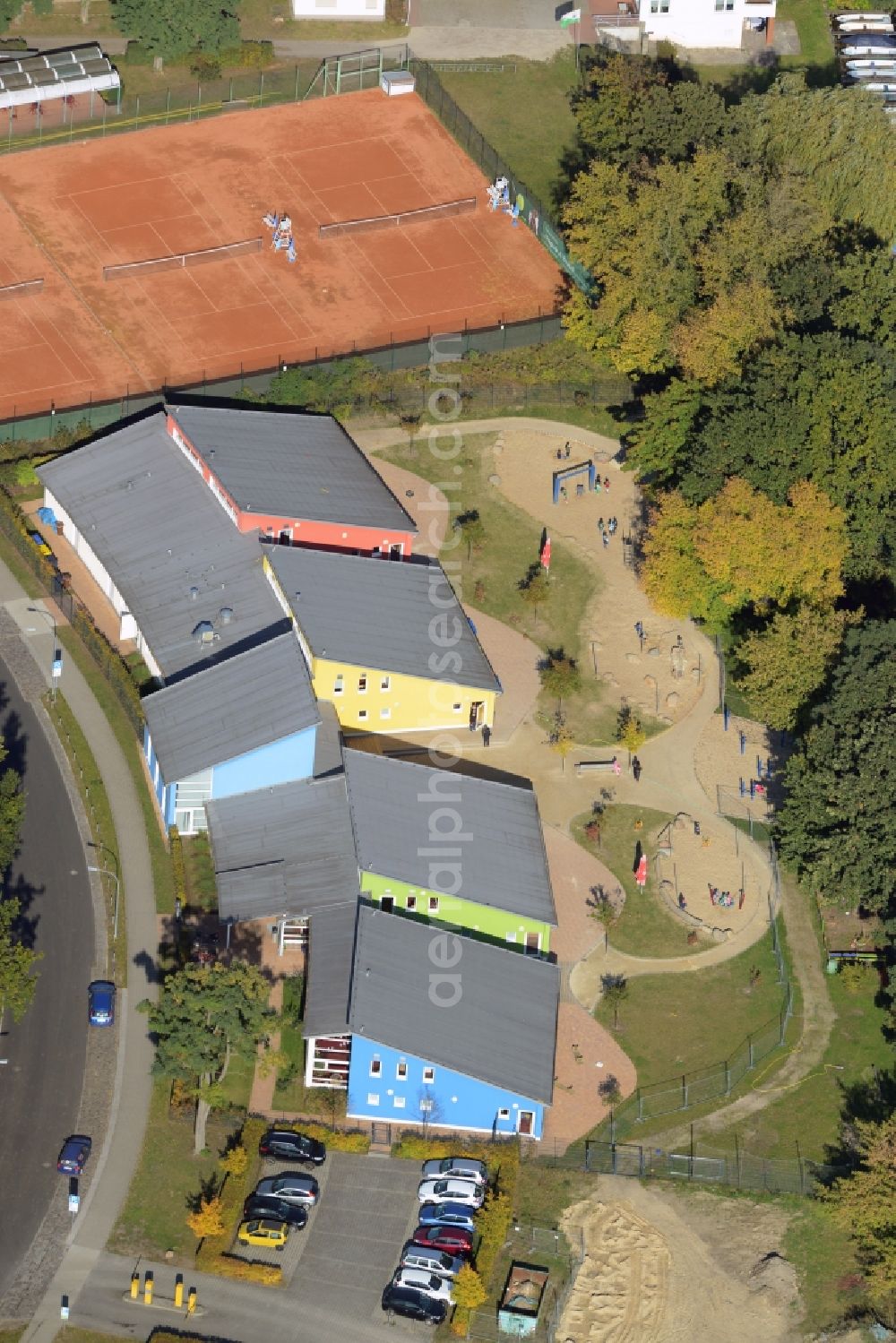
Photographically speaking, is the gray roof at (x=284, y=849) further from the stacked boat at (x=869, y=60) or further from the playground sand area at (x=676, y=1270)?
the stacked boat at (x=869, y=60)

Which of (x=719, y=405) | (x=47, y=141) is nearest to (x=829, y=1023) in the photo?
(x=719, y=405)

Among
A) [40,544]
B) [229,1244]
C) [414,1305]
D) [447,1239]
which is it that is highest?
[40,544]

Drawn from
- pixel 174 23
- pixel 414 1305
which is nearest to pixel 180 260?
pixel 174 23

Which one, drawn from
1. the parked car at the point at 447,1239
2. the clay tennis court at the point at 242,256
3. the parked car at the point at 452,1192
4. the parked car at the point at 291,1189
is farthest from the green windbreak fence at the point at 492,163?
the parked car at the point at 447,1239

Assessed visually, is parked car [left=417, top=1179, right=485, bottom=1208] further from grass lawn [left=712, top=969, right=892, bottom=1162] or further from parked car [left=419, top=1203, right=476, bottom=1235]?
grass lawn [left=712, top=969, right=892, bottom=1162]

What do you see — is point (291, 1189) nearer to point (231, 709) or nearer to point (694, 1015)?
point (694, 1015)

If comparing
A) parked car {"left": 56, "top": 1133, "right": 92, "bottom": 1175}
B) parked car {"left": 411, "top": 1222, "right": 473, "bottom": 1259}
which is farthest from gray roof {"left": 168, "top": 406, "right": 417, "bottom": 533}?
parked car {"left": 411, "top": 1222, "right": 473, "bottom": 1259}
